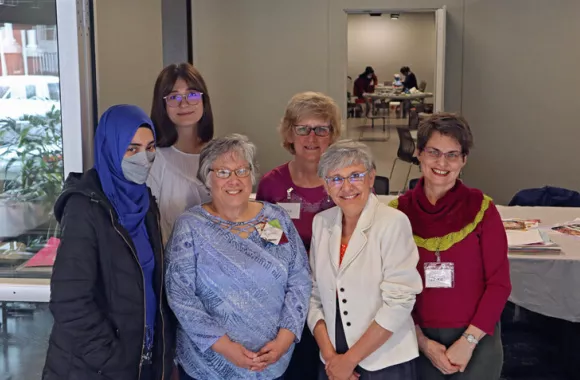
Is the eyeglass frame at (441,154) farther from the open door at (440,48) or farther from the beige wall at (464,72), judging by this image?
the beige wall at (464,72)

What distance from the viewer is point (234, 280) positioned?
196 cm

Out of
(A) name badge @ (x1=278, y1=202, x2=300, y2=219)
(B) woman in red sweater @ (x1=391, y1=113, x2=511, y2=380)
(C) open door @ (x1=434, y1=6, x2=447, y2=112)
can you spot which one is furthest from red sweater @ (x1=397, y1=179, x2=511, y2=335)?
(C) open door @ (x1=434, y1=6, x2=447, y2=112)

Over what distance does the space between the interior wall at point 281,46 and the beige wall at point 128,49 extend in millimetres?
1035

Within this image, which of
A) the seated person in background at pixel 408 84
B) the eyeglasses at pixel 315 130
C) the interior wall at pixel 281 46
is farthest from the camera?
the seated person in background at pixel 408 84

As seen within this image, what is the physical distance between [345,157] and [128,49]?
13.1 feet

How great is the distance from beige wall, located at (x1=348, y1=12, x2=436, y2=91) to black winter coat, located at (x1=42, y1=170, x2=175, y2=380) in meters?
14.3

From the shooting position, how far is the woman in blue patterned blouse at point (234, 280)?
1961 mm

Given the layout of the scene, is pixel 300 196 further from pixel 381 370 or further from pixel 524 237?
Result: pixel 524 237

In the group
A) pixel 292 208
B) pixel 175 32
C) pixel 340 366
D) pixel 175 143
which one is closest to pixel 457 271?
pixel 340 366

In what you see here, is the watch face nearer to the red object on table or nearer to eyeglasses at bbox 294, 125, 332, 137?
eyeglasses at bbox 294, 125, 332, 137

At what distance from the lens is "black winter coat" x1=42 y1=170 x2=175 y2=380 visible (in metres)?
1.72

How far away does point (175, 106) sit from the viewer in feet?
7.88

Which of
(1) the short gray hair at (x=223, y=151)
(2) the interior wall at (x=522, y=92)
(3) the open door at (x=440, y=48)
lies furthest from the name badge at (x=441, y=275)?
(2) the interior wall at (x=522, y=92)

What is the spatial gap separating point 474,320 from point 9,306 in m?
1.82
